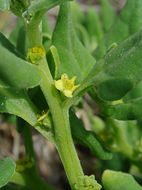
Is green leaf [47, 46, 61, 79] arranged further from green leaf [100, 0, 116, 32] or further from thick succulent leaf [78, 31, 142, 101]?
green leaf [100, 0, 116, 32]

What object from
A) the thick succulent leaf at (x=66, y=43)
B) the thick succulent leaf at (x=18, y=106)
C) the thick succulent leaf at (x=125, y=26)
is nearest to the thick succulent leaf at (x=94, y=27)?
the thick succulent leaf at (x=125, y=26)

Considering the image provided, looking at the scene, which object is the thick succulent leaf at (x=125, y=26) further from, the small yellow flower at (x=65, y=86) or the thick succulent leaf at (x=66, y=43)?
the small yellow flower at (x=65, y=86)

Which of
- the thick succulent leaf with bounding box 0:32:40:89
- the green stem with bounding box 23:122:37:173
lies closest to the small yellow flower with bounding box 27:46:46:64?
the thick succulent leaf with bounding box 0:32:40:89

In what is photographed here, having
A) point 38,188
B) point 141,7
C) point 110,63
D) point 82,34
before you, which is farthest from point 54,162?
point 110,63

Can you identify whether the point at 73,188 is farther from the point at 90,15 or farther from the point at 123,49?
the point at 90,15

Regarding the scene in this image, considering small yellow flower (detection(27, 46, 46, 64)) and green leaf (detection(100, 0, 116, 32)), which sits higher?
small yellow flower (detection(27, 46, 46, 64))

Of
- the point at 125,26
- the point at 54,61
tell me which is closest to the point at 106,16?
the point at 125,26

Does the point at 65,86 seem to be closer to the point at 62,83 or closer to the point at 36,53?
the point at 62,83
